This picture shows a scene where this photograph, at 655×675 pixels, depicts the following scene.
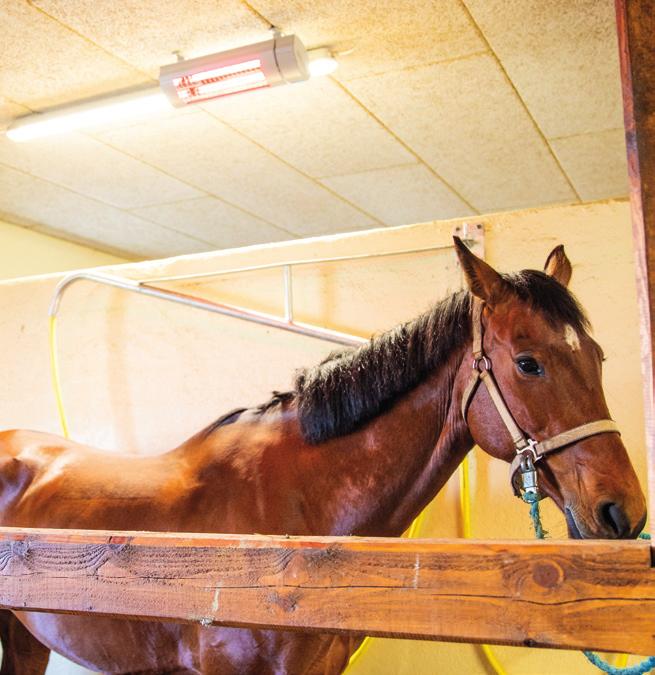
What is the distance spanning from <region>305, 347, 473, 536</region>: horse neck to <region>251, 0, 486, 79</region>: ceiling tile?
1.30 m

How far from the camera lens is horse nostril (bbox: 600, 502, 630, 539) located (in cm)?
106

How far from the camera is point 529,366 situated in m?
1.19

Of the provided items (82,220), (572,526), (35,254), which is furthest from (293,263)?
(35,254)

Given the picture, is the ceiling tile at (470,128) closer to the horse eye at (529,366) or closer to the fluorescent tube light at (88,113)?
the fluorescent tube light at (88,113)

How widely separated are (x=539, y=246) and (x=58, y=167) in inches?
105

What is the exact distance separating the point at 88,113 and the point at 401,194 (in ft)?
6.09

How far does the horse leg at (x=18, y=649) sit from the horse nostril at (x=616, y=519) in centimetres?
156

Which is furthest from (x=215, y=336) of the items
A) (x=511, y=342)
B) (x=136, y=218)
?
(x=136, y=218)

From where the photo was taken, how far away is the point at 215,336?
2.11m

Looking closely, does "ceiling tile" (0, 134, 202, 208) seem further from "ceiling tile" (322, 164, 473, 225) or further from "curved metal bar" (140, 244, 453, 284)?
"curved metal bar" (140, 244, 453, 284)

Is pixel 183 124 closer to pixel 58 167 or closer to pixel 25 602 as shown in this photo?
pixel 58 167

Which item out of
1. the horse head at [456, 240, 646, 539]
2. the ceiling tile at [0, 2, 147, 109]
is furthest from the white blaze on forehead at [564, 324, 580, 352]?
the ceiling tile at [0, 2, 147, 109]

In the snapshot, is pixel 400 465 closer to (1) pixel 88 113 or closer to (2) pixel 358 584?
(2) pixel 358 584

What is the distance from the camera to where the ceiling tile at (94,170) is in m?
3.26
